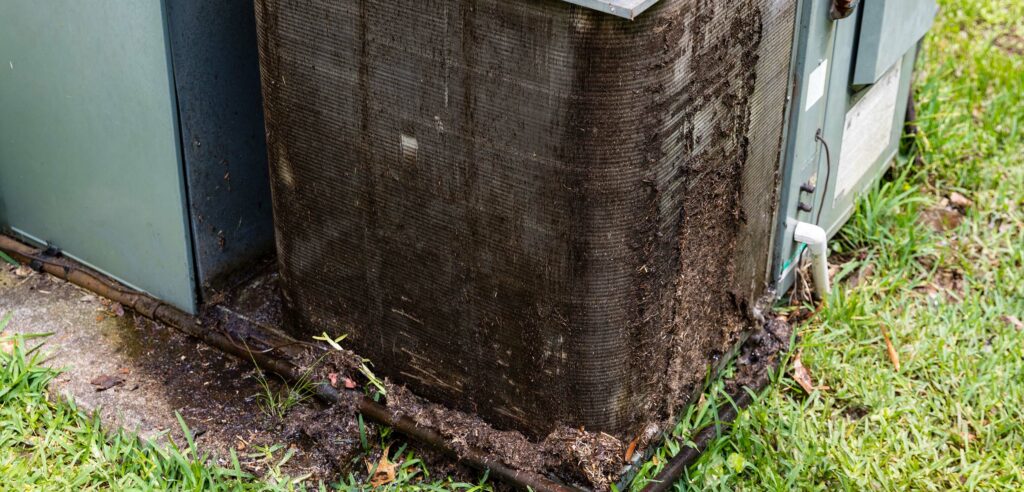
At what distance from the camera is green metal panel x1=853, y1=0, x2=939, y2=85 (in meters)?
3.29

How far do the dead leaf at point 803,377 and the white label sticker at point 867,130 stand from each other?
608 millimetres

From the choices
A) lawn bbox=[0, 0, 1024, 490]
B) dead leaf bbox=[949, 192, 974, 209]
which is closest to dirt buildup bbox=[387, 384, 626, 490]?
lawn bbox=[0, 0, 1024, 490]

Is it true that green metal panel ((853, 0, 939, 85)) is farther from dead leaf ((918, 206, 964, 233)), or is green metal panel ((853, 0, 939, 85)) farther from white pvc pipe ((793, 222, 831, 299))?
dead leaf ((918, 206, 964, 233))

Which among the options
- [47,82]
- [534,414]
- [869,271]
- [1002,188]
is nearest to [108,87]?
[47,82]

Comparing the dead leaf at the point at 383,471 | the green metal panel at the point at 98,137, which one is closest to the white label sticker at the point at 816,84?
the dead leaf at the point at 383,471

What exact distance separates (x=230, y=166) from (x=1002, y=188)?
2652 millimetres

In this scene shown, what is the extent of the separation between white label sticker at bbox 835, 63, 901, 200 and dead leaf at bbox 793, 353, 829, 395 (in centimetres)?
61

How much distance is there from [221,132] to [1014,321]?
7.95ft

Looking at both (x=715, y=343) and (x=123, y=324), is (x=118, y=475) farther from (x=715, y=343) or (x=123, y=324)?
(x=715, y=343)

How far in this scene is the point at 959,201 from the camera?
13.7 feet

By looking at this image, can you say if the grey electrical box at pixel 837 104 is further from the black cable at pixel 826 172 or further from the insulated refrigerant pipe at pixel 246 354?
the insulated refrigerant pipe at pixel 246 354

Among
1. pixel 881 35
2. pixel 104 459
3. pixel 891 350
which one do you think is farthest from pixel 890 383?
pixel 104 459

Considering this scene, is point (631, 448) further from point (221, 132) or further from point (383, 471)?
point (221, 132)

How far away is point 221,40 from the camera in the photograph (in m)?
3.16
